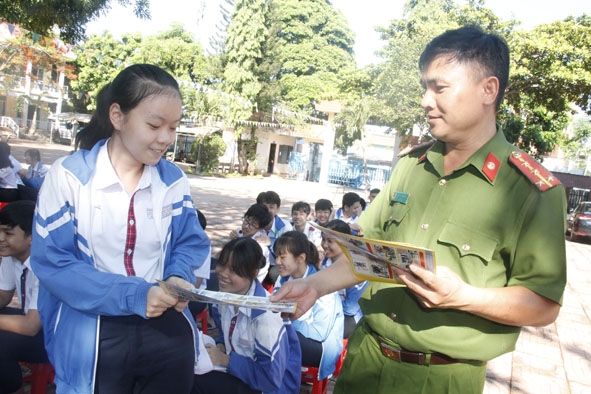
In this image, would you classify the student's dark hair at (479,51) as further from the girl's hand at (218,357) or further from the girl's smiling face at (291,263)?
the girl's smiling face at (291,263)

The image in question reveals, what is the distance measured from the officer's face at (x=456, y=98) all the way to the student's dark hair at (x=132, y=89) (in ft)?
2.82

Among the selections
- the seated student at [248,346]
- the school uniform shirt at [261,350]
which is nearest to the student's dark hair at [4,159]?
the seated student at [248,346]

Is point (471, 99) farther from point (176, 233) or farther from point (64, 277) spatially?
point (64, 277)

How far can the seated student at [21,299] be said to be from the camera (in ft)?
7.58

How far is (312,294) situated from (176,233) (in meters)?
0.53

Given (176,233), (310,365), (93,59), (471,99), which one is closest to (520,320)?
(471,99)

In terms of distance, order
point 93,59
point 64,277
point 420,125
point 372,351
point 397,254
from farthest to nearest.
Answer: point 93,59, point 420,125, point 372,351, point 64,277, point 397,254

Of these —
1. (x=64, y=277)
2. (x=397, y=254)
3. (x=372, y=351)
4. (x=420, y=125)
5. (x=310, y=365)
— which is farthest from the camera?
(x=420, y=125)

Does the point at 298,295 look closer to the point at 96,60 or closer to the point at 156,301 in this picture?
the point at 156,301

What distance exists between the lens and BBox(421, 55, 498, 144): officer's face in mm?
1498

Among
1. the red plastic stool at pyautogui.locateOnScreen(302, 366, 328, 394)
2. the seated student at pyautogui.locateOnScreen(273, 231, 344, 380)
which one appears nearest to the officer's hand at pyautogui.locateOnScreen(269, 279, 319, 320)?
the seated student at pyautogui.locateOnScreen(273, 231, 344, 380)

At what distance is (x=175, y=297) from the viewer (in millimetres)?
1468

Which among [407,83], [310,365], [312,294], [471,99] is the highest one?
[407,83]

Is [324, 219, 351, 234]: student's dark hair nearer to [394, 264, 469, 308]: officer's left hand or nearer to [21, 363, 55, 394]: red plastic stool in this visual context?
[21, 363, 55, 394]: red plastic stool
